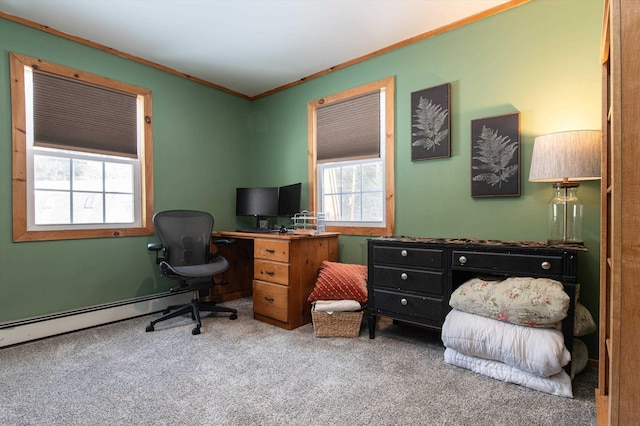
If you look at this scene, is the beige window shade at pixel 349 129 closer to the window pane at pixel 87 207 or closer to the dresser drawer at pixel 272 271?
the dresser drawer at pixel 272 271

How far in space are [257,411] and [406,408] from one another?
2.44 feet

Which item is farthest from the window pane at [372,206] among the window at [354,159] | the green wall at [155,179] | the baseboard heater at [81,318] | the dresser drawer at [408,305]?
the baseboard heater at [81,318]

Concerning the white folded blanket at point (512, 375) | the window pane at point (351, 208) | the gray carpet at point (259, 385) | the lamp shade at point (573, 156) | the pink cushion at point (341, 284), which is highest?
the lamp shade at point (573, 156)

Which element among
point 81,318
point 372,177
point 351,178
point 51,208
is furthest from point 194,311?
point 372,177

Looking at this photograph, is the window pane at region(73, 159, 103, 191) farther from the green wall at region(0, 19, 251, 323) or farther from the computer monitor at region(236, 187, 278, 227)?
the computer monitor at region(236, 187, 278, 227)

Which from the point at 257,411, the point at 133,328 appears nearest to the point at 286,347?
the point at 257,411

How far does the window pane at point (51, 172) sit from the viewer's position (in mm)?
2758

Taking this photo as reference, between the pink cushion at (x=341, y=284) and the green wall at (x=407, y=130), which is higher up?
the green wall at (x=407, y=130)

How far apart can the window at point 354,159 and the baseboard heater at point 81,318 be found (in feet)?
6.17

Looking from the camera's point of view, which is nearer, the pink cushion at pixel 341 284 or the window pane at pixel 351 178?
the pink cushion at pixel 341 284

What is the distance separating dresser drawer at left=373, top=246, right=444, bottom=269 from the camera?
2.32m

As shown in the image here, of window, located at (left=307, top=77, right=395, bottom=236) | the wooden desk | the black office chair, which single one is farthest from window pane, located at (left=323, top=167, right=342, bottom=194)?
the black office chair

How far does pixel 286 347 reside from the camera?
245 centimetres

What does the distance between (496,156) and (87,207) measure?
11.6 ft
